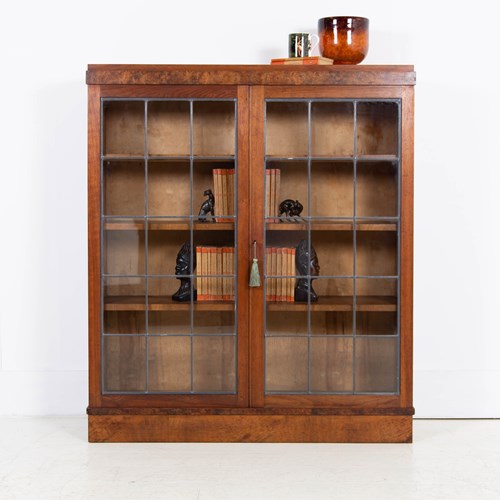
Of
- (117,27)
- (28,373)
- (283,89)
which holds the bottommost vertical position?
(28,373)

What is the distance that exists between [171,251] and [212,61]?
102cm

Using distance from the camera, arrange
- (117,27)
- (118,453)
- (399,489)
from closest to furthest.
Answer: (399,489) < (118,453) < (117,27)

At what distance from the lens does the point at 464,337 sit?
4043 millimetres

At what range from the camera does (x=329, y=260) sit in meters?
3.57

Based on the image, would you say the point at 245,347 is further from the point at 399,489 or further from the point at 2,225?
the point at 2,225

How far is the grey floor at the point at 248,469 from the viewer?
2.95m

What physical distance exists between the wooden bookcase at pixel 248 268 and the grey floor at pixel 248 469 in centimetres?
14

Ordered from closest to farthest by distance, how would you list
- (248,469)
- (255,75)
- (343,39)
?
(248,469) → (255,75) → (343,39)

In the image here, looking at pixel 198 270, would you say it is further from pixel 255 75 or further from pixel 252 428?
pixel 255 75

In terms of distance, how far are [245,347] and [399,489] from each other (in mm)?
930

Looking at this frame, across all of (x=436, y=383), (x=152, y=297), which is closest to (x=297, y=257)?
(x=152, y=297)

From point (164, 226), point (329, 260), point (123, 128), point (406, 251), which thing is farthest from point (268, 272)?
point (123, 128)

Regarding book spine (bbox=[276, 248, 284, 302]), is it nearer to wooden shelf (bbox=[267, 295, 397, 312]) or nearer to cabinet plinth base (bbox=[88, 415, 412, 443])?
wooden shelf (bbox=[267, 295, 397, 312])

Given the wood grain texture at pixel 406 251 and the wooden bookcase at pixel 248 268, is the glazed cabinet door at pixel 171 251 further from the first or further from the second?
the wood grain texture at pixel 406 251
